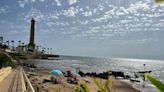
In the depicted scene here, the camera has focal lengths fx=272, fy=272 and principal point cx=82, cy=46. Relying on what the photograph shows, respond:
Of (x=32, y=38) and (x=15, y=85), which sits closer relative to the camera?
(x=15, y=85)

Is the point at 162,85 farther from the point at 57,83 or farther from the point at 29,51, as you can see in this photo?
the point at 29,51

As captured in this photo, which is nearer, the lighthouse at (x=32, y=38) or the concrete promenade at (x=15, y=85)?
the concrete promenade at (x=15, y=85)

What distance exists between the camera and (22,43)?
16012cm

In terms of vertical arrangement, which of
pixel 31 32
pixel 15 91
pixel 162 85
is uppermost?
pixel 31 32

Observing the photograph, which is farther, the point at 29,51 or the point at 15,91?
the point at 29,51

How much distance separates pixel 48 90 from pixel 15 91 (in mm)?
10287

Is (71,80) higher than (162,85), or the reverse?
(162,85)

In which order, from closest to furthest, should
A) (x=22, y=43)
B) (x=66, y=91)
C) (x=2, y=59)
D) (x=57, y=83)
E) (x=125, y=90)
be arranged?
1. (x=66, y=91)
2. (x=57, y=83)
3. (x=125, y=90)
4. (x=2, y=59)
5. (x=22, y=43)

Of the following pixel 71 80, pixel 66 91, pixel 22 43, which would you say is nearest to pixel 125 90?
pixel 71 80

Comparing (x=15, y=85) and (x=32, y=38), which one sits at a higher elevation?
(x=32, y=38)

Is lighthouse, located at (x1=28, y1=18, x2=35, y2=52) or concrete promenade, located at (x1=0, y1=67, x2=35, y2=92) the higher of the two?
lighthouse, located at (x1=28, y1=18, x2=35, y2=52)

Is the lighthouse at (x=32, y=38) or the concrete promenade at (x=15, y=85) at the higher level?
the lighthouse at (x=32, y=38)

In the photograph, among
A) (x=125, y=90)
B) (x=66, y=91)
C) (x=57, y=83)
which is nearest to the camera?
(x=66, y=91)

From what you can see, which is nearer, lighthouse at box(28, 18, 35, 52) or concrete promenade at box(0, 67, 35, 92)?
concrete promenade at box(0, 67, 35, 92)
